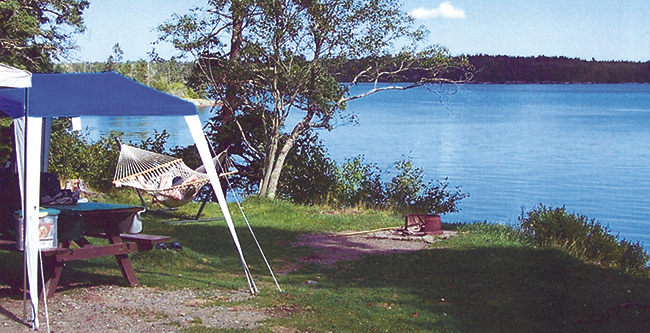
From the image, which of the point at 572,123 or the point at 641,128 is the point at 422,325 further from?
the point at 572,123

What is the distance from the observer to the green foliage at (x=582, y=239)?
406 inches

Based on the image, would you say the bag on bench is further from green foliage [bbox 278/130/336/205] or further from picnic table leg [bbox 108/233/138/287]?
green foliage [bbox 278/130/336/205]

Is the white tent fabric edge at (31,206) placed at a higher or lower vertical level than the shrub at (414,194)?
higher

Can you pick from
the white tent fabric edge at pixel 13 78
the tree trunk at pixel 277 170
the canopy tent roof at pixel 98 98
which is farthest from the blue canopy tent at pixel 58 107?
the tree trunk at pixel 277 170

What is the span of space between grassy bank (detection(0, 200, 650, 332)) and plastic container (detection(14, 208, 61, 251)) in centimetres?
81

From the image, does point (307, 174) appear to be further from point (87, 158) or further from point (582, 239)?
point (582, 239)

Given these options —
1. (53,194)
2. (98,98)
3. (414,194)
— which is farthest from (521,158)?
(98,98)

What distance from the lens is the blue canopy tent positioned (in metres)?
4.70

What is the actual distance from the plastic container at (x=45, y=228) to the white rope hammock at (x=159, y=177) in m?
4.17

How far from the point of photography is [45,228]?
5105 mm

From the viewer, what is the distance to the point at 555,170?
98.5 feet

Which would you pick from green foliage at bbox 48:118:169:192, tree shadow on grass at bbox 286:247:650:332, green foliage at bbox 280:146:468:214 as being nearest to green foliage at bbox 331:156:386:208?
green foliage at bbox 280:146:468:214

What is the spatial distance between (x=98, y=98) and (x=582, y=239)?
772cm

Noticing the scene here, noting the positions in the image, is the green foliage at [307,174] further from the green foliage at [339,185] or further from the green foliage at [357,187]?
the green foliage at [357,187]
